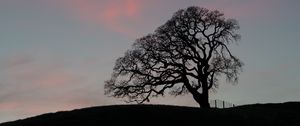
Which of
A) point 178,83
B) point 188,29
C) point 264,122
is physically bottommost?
point 264,122

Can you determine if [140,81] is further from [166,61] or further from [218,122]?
[218,122]

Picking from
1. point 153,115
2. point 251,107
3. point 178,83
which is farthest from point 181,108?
point 178,83

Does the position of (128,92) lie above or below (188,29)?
below

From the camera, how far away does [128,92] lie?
8050 cm

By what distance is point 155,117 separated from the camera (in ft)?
185

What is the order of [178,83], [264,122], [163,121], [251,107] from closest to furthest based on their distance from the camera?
1. [163,121]
2. [264,122]
3. [251,107]
4. [178,83]

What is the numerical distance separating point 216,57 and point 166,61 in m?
5.81

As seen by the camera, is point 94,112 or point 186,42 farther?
point 186,42

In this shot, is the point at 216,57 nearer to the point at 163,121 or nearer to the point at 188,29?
the point at 188,29

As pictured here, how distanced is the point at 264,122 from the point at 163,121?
31.1ft

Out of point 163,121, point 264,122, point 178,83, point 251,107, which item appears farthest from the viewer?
point 178,83

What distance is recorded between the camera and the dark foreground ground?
55.1 meters

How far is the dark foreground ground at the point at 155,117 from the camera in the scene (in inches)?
2170

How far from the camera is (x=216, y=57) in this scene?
81.2 m
